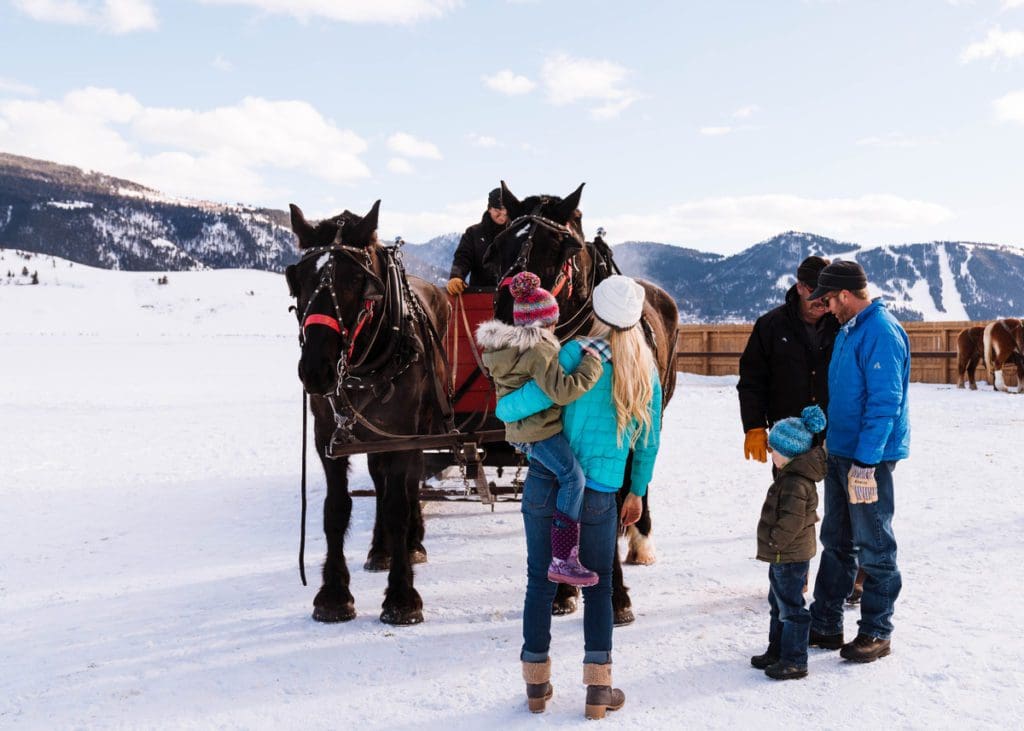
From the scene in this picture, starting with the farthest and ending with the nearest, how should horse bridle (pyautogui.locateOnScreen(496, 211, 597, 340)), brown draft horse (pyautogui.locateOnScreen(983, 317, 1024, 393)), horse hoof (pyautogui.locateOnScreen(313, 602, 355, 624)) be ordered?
brown draft horse (pyautogui.locateOnScreen(983, 317, 1024, 393)) → horse hoof (pyautogui.locateOnScreen(313, 602, 355, 624)) → horse bridle (pyautogui.locateOnScreen(496, 211, 597, 340))

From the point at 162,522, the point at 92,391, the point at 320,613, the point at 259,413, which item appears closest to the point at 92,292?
the point at 92,391

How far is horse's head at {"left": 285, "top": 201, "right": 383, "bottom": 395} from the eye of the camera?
161 inches

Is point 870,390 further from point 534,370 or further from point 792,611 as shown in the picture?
point 534,370

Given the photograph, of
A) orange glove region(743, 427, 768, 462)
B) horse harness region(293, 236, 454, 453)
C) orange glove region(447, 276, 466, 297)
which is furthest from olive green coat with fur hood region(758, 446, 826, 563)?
orange glove region(447, 276, 466, 297)

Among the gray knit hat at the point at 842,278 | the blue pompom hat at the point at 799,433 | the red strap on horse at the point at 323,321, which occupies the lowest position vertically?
the blue pompom hat at the point at 799,433

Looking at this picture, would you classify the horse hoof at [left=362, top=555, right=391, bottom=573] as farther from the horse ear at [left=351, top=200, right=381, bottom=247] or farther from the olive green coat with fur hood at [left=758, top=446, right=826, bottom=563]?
the olive green coat with fur hood at [left=758, top=446, right=826, bottom=563]

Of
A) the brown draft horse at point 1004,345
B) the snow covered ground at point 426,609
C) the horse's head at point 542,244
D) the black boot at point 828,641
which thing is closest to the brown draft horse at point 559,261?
the horse's head at point 542,244

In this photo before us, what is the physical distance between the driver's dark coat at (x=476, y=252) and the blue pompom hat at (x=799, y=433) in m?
3.18

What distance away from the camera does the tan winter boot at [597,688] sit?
10.9ft

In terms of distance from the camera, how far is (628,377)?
326 centimetres

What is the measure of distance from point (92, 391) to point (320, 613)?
16.8 meters

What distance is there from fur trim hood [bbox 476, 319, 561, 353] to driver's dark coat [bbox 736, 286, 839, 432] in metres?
Answer: 2.04

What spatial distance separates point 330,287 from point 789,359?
114 inches

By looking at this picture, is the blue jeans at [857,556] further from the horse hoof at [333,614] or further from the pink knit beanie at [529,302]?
the horse hoof at [333,614]
